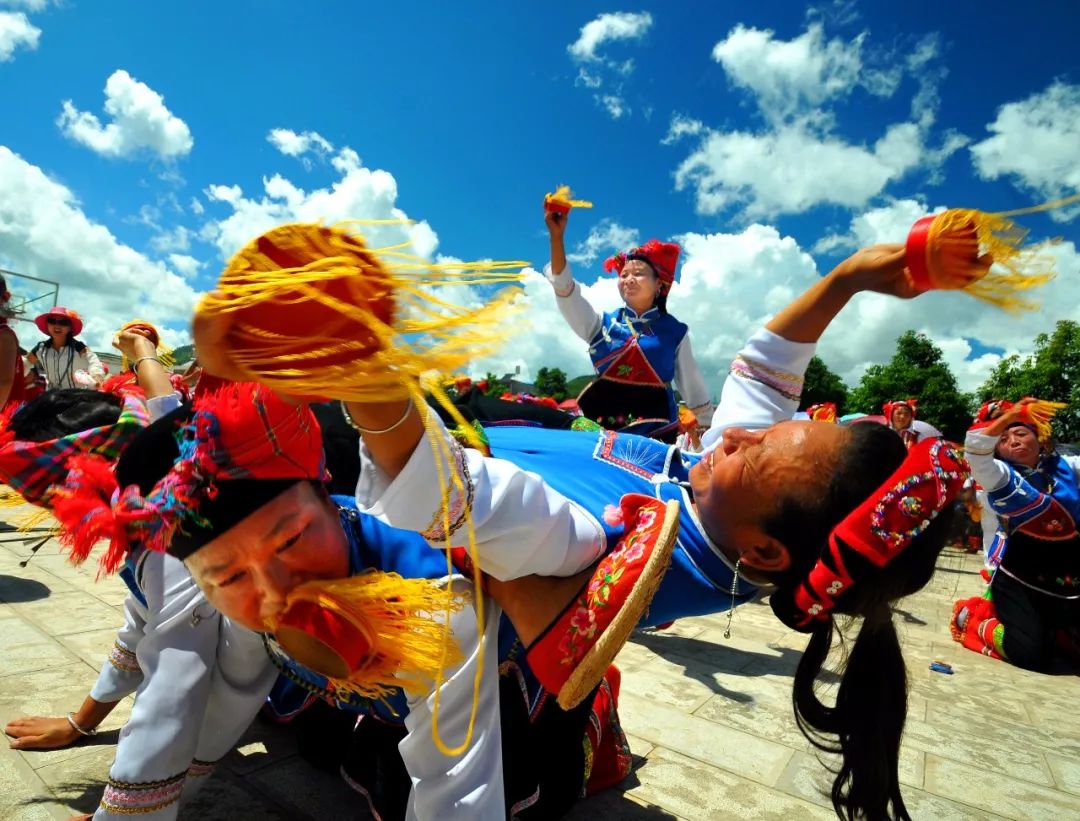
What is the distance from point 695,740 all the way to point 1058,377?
22.3 m

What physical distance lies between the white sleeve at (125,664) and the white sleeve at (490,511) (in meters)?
1.36

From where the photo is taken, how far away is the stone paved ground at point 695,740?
189cm

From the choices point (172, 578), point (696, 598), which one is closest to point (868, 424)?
point (696, 598)

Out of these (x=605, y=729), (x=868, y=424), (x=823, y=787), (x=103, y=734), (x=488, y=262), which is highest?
(x=488, y=262)

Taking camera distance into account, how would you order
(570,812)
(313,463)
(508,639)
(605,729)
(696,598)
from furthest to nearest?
(605,729) < (570,812) < (508,639) < (696,598) < (313,463)

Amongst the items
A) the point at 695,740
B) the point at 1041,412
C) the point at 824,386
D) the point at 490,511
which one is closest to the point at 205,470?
the point at 490,511

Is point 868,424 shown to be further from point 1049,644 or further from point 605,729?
point 1049,644

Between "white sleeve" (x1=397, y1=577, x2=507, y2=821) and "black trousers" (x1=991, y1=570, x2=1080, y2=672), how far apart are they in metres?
4.48

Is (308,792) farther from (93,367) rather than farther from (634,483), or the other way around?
(93,367)

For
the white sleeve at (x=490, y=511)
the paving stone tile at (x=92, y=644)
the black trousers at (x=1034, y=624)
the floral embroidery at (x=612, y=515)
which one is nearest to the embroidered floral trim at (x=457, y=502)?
the white sleeve at (x=490, y=511)

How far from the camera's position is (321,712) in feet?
6.78

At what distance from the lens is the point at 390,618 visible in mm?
1192

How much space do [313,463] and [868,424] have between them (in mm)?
1247

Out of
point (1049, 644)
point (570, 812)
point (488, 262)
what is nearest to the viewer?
point (488, 262)
